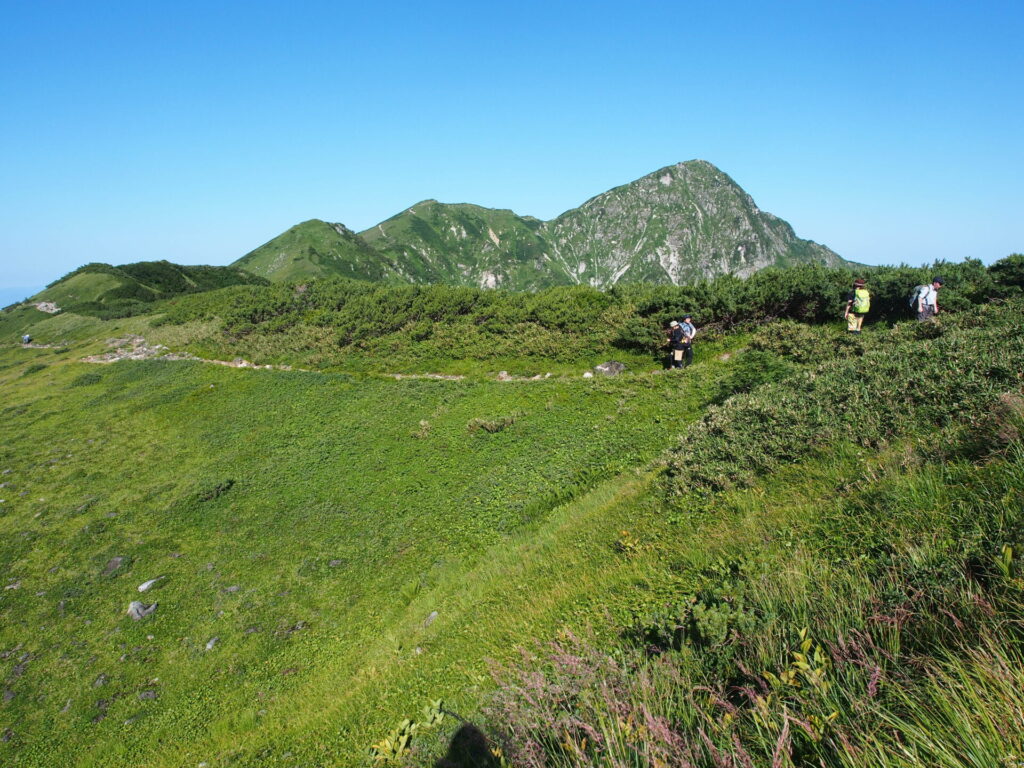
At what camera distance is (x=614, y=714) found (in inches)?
138

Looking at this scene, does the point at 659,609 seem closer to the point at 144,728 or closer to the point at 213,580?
the point at 144,728

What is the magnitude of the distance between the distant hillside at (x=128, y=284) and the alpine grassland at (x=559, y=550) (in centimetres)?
3680

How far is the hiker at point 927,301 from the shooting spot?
14.6 metres

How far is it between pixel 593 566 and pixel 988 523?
4494 mm

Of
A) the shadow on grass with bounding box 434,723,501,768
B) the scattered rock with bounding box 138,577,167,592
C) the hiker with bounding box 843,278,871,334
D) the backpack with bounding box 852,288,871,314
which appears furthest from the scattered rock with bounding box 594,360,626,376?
the shadow on grass with bounding box 434,723,501,768

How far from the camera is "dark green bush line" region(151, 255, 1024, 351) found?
52.5ft

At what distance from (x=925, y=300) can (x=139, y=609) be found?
72.7 feet

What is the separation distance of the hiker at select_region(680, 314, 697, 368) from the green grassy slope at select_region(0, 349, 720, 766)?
253 cm

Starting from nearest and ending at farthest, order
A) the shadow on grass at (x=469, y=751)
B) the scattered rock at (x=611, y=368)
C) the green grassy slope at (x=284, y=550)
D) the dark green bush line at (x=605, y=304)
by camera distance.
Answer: the shadow on grass at (x=469, y=751) < the green grassy slope at (x=284, y=550) < the dark green bush line at (x=605, y=304) < the scattered rock at (x=611, y=368)

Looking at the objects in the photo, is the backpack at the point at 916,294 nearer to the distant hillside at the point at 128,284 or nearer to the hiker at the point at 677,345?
the hiker at the point at 677,345

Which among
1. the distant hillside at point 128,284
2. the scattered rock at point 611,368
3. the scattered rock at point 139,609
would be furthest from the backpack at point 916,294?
the distant hillside at point 128,284

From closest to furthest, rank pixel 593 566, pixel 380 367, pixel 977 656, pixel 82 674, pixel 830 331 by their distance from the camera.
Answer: pixel 977 656 < pixel 593 566 < pixel 82 674 < pixel 830 331 < pixel 380 367

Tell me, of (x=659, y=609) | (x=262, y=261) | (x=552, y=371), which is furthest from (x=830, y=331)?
(x=262, y=261)

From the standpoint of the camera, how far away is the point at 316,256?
129500 mm
